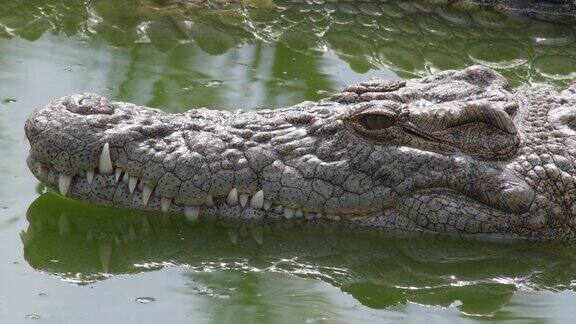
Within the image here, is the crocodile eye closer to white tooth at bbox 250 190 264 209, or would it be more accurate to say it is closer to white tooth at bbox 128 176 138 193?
white tooth at bbox 250 190 264 209

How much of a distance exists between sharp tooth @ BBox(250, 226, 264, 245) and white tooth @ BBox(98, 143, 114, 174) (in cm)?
90

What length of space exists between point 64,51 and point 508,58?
13.8 ft

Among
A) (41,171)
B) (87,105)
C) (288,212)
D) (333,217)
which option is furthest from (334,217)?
(41,171)

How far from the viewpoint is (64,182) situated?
264 inches

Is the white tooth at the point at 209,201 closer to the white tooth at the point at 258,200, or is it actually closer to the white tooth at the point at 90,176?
the white tooth at the point at 258,200

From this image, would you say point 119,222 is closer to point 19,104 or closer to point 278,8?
point 19,104

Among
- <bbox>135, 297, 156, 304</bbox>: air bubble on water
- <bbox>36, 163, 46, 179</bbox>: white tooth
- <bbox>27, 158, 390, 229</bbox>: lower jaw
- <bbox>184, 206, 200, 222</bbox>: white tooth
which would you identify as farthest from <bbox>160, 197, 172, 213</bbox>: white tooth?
<bbox>135, 297, 156, 304</bbox>: air bubble on water

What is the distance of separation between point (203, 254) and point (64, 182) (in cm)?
91

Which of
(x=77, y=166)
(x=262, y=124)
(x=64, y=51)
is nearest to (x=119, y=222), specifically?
(x=77, y=166)

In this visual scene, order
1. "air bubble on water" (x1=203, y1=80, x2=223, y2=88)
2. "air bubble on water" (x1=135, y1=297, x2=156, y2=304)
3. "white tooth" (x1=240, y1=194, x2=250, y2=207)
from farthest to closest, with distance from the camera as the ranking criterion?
"air bubble on water" (x1=203, y1=80, x2=223, y2=88) < "white tooth" (x1=240, y1=194, x2=250, y2=207) < "air bubble on water" (x1=135, y1=297, x2=156, y2=304)

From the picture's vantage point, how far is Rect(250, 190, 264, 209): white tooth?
6730mm

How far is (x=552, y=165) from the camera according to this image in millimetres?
6941

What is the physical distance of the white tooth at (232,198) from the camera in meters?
6.71

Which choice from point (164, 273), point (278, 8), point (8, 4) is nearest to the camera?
point (164, 273)
